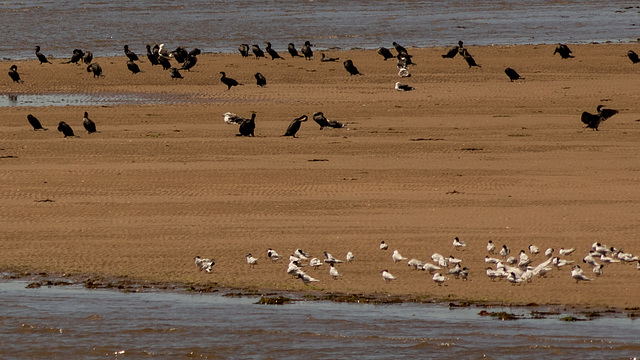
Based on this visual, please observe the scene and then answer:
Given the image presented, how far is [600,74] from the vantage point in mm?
27859

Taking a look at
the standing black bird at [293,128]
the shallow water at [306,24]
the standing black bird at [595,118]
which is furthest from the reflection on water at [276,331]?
the shallow water at [306,24]

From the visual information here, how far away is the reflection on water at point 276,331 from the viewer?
914cm

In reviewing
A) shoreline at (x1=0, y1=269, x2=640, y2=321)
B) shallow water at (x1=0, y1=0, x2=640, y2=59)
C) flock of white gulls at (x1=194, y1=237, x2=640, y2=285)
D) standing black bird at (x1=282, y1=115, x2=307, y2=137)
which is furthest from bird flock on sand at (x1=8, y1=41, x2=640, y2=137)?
shoreline at (x1=0, y1=269, x2=640, y2=321)

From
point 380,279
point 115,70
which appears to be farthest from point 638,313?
point 115,70

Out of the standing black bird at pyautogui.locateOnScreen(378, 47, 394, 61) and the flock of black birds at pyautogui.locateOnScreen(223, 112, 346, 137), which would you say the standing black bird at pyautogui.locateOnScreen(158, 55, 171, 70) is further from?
the flock of black birds at pyautogui.locateOnScreen(223, 112, 346, 137)

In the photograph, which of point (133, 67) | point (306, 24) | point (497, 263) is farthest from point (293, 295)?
point (306, 24)

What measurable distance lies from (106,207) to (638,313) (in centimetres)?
754

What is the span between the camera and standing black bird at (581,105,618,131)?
64.0 ft

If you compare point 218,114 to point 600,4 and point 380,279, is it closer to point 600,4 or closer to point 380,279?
point 380,279

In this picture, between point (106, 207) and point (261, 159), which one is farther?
point (261, 159)

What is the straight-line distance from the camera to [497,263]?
1097 centimetres

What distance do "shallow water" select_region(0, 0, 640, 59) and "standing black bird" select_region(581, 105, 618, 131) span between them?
1848cm

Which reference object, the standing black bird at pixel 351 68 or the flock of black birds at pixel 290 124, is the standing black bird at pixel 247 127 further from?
the standing black bird at pixel 351 68

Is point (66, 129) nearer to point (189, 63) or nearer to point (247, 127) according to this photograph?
point (247, 127)
